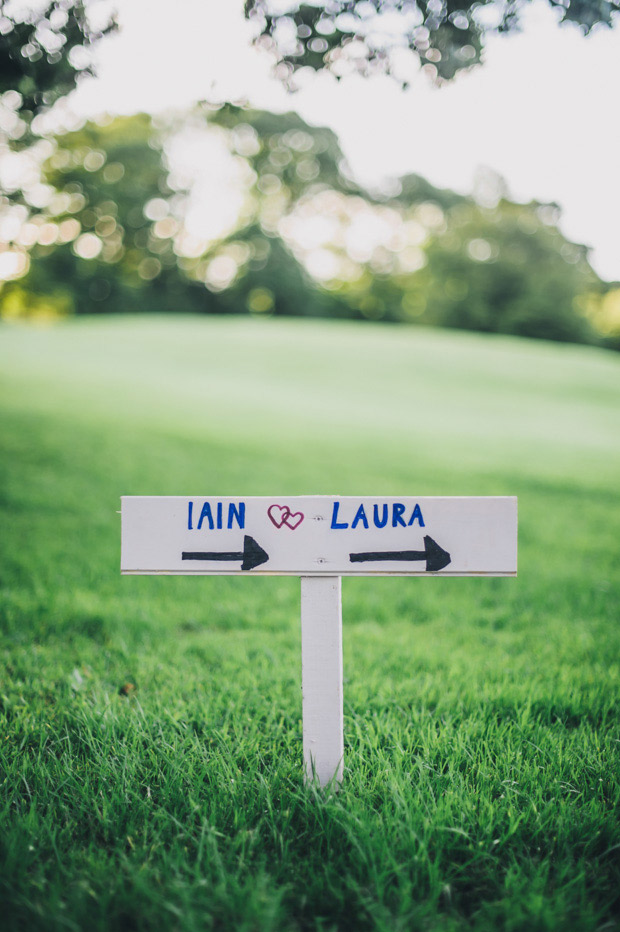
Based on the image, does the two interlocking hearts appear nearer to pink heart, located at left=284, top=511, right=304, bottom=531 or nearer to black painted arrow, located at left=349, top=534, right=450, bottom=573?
pink heart, located at left=284, top=511, right=304, bottom=531

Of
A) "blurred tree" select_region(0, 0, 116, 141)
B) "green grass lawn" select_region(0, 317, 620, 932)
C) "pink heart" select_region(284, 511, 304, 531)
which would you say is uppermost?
"blurred tree" select_region(0, 0, 116, 141)

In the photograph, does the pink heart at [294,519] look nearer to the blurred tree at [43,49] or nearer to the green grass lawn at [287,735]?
the green grass lawn at [287,735]

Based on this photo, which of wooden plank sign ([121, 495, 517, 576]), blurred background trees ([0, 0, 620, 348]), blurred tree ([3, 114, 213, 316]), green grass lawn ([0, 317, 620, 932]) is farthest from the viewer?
blurred background trees ([0, 0, 620, 348])

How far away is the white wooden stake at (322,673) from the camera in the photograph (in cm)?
187

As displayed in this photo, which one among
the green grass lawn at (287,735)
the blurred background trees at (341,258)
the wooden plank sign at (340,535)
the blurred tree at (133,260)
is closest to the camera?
the green grass lawn at (287,735)

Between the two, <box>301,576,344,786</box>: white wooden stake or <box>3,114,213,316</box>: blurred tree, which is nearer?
<box>301,576,344,786</box>: white wooden stake

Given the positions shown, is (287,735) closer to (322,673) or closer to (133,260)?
(322,673)

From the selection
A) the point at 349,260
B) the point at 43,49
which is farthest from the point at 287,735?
the point at 349,260

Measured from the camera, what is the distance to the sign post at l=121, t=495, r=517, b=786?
183 centimetres

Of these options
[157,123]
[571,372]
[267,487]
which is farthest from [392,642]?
[157,123]

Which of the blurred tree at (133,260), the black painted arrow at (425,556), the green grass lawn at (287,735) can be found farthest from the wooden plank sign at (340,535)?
the blurred tree at (133,260)

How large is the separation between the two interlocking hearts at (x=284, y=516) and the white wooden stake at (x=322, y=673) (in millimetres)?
174

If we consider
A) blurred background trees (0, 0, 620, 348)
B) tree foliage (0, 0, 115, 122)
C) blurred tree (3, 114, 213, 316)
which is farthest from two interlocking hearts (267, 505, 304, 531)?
blurred background trees (0, 0, 620, 348)

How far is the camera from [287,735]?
7.47ft
